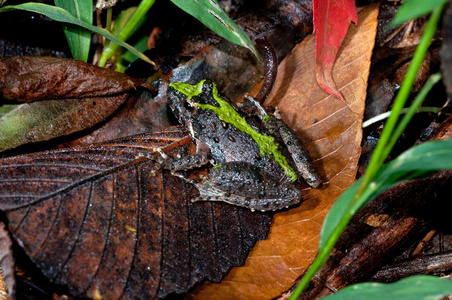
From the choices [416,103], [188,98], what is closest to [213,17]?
[188,98]

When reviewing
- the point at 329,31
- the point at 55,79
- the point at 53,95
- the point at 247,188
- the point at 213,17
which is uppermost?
the point at 213,17

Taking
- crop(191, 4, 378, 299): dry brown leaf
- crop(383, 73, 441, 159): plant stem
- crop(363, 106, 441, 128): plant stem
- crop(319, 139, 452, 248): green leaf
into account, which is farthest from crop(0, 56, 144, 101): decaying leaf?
crop(383, 73, 441, 159): plant stem

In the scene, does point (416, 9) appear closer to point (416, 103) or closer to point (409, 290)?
point (416, 103)

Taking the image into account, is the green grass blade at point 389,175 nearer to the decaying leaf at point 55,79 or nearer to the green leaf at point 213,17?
the green leaf at point 213,17

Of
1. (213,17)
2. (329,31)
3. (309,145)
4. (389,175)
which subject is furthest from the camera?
(309,145)

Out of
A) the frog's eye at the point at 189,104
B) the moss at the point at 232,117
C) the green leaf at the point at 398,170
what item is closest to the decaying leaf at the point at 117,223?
the moss at the point at 232,117

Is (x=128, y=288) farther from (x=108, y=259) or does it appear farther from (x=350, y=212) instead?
(x=350, y=212)
